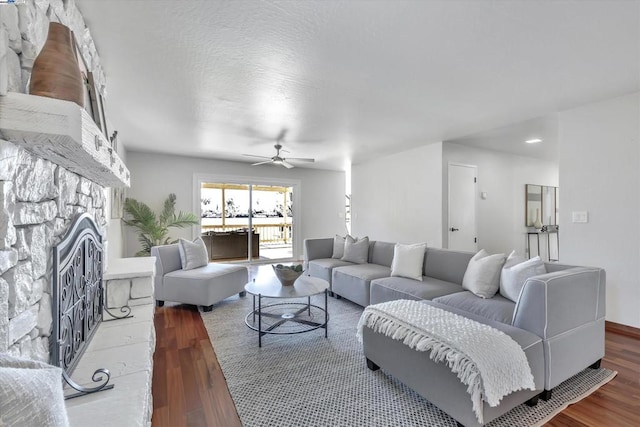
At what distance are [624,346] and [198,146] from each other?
5907 mm

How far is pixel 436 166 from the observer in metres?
4.96

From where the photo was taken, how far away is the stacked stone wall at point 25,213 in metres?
0.84

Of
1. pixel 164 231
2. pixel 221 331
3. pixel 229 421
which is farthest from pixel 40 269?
pixel 164 231

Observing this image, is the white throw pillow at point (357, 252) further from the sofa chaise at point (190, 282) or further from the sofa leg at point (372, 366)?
the sofa leg at point (372, 366)

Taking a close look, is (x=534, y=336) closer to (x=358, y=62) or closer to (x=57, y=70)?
(x=358, y=62)

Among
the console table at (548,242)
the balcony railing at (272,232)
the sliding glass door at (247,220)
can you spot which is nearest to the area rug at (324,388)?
the sliding glass door at (247,220)

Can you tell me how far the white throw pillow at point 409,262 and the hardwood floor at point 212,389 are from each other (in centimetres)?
162

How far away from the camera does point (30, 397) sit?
0.53m

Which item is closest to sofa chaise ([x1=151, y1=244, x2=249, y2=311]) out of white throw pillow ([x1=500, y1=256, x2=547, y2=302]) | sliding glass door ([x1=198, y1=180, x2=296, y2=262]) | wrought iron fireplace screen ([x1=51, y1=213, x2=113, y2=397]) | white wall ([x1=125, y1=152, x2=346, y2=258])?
wrought iron fireplace screen ([x1=51, y1=213, x2=113, y2=397])

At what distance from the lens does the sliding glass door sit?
6.49 m

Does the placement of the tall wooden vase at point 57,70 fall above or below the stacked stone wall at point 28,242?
above

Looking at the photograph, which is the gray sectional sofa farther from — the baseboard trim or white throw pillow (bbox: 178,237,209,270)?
white throw pillow (bbox: 178,237,209,270)

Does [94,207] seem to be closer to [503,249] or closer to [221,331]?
[221,331]

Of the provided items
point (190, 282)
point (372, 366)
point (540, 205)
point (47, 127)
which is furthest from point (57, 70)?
point (540, 205)
